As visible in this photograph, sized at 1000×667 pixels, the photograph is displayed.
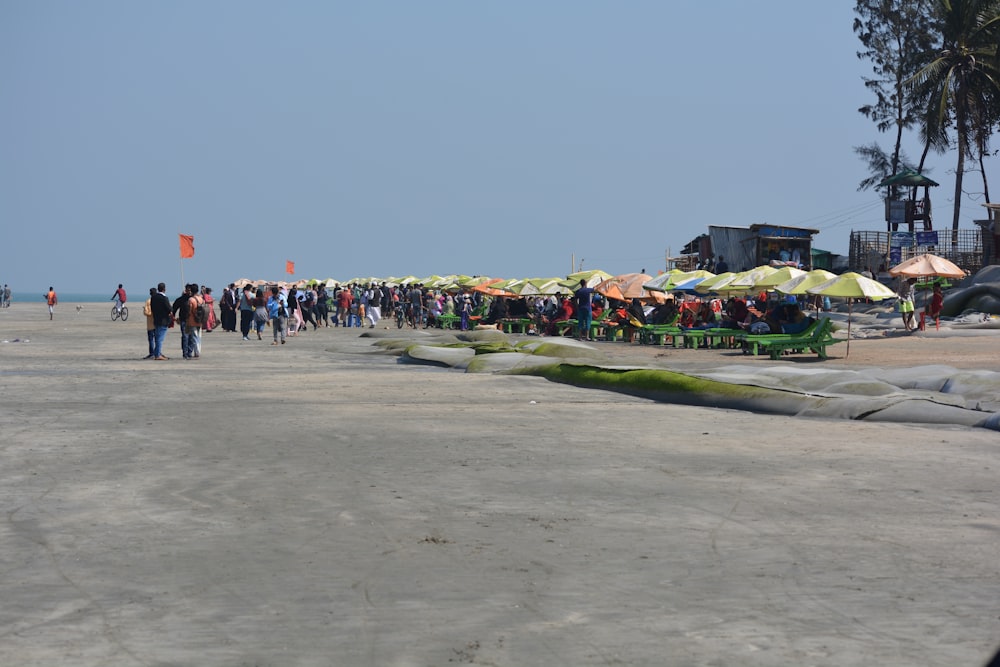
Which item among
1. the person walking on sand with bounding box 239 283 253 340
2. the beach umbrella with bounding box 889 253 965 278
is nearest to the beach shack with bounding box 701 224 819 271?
the beach umbrella with bounding box 889 253 965 278

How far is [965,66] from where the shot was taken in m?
49.8

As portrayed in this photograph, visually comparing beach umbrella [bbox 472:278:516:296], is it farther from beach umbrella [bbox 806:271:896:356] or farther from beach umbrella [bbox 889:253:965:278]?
beach umbrella [bbox 806:271:896:356]

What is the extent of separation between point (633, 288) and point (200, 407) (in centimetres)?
2385

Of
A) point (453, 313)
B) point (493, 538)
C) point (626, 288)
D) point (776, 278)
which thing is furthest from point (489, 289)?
point (493, 538)

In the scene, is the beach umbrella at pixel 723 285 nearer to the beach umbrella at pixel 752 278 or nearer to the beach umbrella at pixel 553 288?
the beach umbrella at pixel 752 278

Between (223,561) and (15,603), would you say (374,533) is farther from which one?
(15,603)

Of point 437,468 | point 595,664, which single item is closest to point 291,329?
point 437,468

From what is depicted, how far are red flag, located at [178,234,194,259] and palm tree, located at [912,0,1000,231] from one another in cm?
3058

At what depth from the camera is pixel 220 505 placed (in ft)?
26.2

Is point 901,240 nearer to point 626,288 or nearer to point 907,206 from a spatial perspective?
point 907,206

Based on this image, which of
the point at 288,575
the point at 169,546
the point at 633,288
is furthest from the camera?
the point at 633,288

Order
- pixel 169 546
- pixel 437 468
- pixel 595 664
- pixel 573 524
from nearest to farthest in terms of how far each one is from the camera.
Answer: pixel 595 664
pixel 169 546
pixel 573 524
pixel 437 468

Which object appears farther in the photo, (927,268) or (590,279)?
(590,279)

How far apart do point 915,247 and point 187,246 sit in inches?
1115
